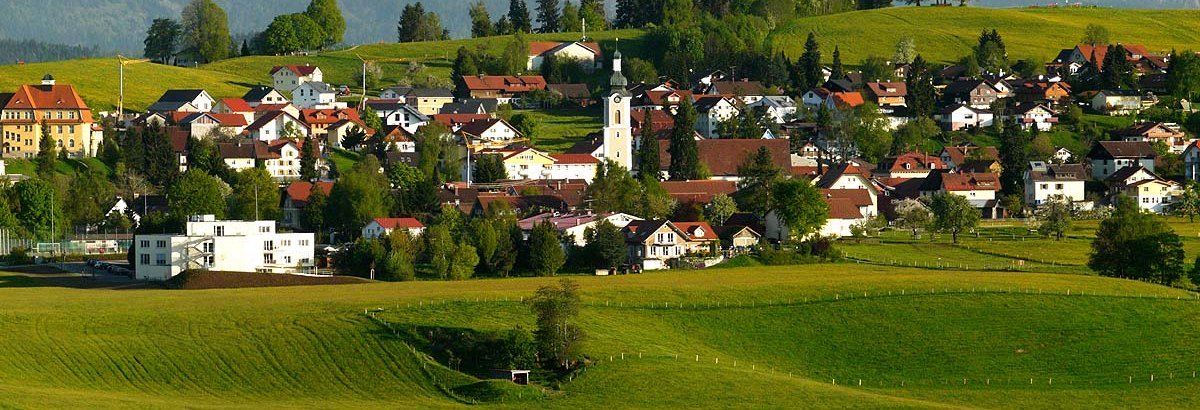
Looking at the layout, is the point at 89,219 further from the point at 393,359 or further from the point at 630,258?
the point at 393,359

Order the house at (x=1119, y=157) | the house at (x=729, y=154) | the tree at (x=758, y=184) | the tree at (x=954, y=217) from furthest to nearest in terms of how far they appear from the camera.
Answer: the house at (x=729, y=154)
the house at (x=1119, y=157)
the tree at (x=758, y=184)
the tree at (x=954, y=217)

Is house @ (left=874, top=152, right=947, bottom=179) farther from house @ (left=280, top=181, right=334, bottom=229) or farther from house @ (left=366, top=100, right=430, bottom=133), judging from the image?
house @ (left=280, top=181, right=334, bottom=229)


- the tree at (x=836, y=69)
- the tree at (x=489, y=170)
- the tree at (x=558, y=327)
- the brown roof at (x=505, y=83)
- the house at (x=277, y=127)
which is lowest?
the tree at (x=558, y=327)

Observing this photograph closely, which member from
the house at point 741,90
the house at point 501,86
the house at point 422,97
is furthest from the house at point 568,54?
the house at point 741,90

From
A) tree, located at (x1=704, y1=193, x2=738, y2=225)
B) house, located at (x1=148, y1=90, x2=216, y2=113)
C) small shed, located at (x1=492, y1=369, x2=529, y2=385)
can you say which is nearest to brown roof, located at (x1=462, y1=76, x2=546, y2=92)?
house, located at (x1=148, y1=90, x2=216, y2=113)

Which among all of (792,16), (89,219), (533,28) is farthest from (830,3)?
(89,219)

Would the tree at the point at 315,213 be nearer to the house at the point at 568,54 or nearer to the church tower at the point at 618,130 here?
the church tower at the point at 618,130

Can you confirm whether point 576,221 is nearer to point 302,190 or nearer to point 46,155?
point 302,190
